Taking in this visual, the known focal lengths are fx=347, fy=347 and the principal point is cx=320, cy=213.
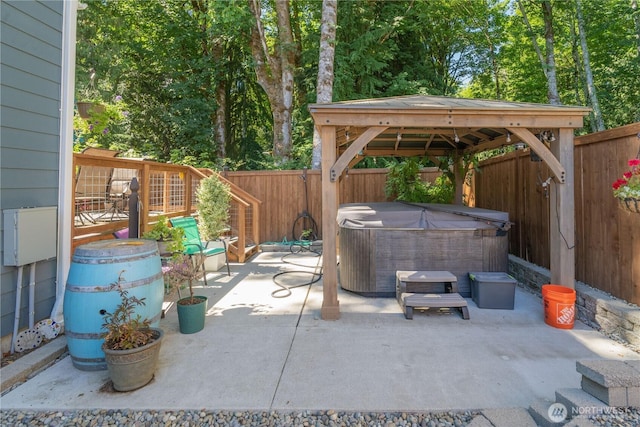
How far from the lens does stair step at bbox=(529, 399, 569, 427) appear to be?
182 centimetres

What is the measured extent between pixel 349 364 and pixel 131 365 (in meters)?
1.48

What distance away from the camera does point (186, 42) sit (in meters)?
11.7

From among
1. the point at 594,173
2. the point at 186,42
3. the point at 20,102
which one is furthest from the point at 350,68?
the point at 20,102

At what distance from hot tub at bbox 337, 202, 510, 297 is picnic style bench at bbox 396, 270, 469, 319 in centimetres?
22

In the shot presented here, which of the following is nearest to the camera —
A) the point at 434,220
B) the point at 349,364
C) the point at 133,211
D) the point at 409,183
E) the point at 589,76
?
the point at 349,364

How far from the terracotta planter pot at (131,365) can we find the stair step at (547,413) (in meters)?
2.34

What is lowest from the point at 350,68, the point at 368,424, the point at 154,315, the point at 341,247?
the point at 368,424

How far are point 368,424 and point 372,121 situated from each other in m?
2.66

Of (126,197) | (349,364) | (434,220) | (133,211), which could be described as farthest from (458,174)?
(126,197)

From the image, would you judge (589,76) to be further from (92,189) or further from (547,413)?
(92,189)

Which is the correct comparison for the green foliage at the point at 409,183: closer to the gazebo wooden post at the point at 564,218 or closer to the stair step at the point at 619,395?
the gazebo wooden post at the point at 564,218

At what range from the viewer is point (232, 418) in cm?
200

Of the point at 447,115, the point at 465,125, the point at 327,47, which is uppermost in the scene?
the point at 327,47

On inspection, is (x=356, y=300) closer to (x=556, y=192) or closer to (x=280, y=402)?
(x=280, y=402)
